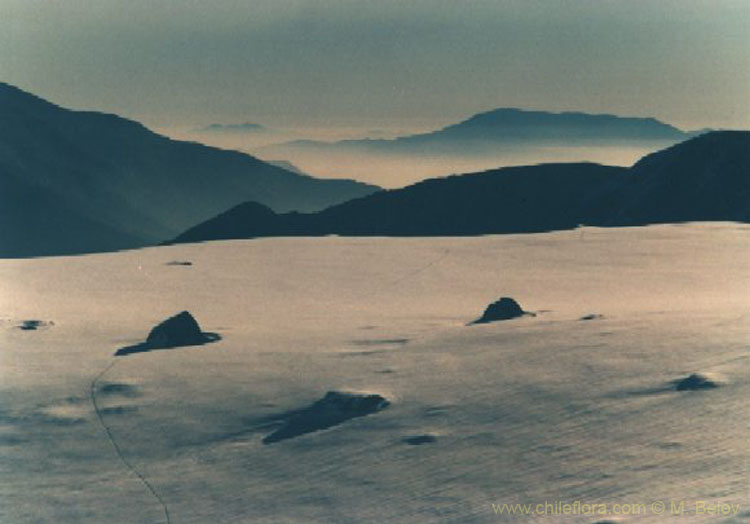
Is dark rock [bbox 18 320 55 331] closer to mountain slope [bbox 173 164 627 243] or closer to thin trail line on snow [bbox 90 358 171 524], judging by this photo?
thin trail line on snow [bbox 90 358 171 524]

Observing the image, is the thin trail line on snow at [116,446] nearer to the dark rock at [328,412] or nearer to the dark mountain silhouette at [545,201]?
the dark rock at [328,412]

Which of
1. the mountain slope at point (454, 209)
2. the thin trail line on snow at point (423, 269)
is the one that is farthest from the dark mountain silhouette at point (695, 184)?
the thin trail line on snow at point (423, 269)

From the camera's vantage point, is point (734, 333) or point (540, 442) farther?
point (734, 333)

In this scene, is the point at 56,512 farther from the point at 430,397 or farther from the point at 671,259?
the point at 671,259

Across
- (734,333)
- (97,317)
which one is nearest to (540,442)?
(734,333)

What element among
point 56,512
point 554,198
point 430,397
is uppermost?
point 554,198

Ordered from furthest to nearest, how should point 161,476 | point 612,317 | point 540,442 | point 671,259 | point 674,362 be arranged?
point 671,259
point 612,317
point 674,362
point 161,476
point 540,442

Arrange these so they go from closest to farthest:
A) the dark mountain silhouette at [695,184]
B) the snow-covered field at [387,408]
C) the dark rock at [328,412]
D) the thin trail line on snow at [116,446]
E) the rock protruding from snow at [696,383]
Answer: the snow-covered field at [387,408] → the thin trail line on snow at [116,446] → the rock protruding from snow at [696,383] → the dark rock at [328,412] → the dark mountain silhouette at [695,184]
